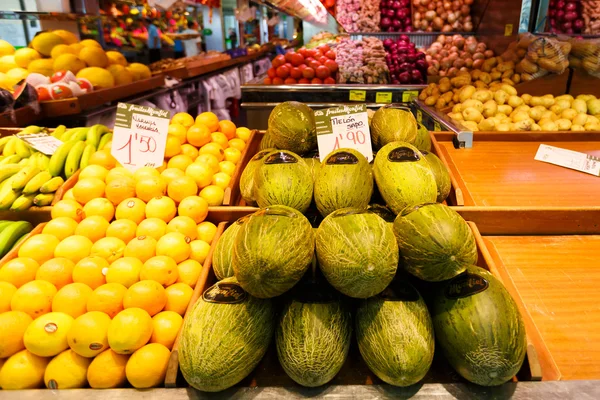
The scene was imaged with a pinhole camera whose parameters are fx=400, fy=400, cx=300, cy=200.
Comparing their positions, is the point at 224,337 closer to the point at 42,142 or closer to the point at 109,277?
the point at 109,277

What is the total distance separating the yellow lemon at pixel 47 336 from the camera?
96cm

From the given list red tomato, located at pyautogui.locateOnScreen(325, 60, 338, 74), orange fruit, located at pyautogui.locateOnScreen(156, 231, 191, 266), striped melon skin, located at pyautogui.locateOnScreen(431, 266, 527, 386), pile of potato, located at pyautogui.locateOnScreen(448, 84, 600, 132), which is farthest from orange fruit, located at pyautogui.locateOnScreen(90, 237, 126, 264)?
red tomato, located at pyautogui.locateOnScreen(325, 60, 338, 74)

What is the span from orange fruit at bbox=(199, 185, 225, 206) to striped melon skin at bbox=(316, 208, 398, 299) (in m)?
0.79

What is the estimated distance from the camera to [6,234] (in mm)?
1442

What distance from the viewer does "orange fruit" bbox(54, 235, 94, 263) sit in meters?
1.27

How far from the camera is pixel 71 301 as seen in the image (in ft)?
3.46

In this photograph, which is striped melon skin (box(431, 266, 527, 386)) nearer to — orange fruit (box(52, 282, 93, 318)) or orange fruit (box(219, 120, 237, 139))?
orange fruit (box(52, 282, 93, 318))

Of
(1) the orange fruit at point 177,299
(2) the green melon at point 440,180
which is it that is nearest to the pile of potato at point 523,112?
(2) the green melon at point 440,180

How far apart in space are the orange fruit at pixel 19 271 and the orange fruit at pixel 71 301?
0.19 m

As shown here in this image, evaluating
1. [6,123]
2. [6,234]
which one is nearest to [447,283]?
[6,234]

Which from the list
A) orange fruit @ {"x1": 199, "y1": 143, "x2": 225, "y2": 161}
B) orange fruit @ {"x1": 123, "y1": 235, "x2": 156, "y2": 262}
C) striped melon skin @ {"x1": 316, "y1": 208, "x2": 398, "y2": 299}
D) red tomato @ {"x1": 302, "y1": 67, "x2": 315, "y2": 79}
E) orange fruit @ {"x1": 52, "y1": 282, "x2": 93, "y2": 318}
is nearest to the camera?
striped melon skin @ {"x1": 316, "y1": 208, "x2": 398, "y2": 299}

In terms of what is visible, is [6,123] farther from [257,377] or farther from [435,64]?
[435,64]

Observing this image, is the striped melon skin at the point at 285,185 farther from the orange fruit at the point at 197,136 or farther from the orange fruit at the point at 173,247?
the orange fruit at the point at 197,136

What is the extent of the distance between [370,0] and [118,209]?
4.92 metres
